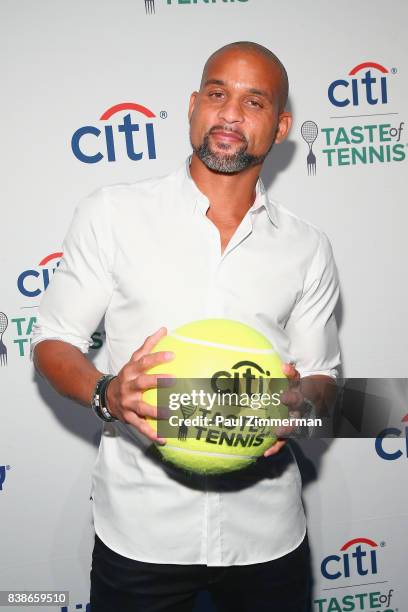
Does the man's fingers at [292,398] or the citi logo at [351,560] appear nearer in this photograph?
the man's fingers at [292,398]

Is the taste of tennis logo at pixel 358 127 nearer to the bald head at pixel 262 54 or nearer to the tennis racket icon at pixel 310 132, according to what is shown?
the tennis racket icon at pixel 310 132

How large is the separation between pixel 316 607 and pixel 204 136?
1597 millimetres

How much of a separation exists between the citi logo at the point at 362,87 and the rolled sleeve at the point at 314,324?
616 mm

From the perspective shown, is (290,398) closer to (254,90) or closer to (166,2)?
(254,90)

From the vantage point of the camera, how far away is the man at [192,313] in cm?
133

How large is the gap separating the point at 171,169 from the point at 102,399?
0.89 m

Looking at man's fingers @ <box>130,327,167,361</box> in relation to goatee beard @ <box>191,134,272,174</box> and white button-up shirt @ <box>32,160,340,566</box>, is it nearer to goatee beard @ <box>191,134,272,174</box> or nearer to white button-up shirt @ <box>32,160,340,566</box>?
white button-up shirt @ <box>32,160,340,566</box>

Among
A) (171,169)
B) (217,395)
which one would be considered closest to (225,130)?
(171,169)

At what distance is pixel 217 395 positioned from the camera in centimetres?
104

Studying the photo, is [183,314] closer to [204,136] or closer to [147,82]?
[204,136]

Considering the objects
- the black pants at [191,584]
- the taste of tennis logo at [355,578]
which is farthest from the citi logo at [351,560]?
the black pants at [191,584]

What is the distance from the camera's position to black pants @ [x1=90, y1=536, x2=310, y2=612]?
133 centimetres

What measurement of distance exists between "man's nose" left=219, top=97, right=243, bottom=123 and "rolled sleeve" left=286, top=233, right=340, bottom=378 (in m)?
0.35

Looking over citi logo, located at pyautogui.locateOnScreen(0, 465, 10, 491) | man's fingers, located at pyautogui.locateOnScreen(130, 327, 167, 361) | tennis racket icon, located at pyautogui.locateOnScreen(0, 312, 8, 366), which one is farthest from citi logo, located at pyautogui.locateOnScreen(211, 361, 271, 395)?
citi logo, located at pyautogui.locateOnScreen(0, 465, 10, 491)
